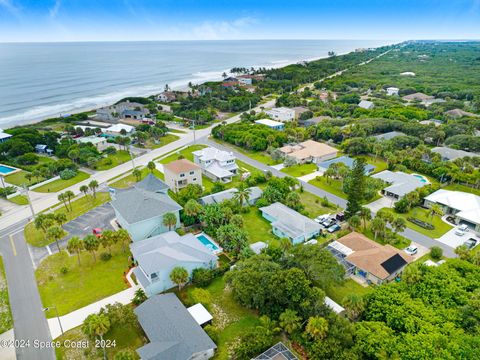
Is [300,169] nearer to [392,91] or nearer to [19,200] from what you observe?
[19,200]

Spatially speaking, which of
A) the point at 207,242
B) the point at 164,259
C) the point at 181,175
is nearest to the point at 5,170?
the point at 181,175

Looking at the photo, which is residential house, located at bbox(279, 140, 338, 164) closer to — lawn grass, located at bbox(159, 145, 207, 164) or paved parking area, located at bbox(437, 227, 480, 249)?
lawn grass, located at bbox(159, 145, 207, 164)

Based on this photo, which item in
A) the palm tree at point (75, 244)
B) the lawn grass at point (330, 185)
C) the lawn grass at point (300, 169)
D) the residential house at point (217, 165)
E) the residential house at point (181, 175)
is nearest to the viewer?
the palm tree at point (75, 244)

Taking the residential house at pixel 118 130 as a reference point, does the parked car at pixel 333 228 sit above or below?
below

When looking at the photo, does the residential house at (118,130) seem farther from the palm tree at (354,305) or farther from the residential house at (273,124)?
the palm tree at (354,305)

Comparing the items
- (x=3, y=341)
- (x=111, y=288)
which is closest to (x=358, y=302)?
(x=111, y=288)

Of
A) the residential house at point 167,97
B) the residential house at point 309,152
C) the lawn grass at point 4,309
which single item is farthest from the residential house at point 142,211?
the residential house at point 167,97

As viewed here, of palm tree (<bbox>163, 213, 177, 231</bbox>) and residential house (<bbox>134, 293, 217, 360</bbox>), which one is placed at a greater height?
palm tree (<bbox>163, 213, 177, 231</bbox>)

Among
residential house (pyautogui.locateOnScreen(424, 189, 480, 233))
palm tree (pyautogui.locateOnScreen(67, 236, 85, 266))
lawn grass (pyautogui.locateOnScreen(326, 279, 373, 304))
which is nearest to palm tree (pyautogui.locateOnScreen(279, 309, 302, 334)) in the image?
lawn grass (pyautogui.locateOnScreen(326, 279, 373, 304))

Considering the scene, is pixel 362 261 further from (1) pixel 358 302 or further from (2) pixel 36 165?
(2) pixel 36 165
